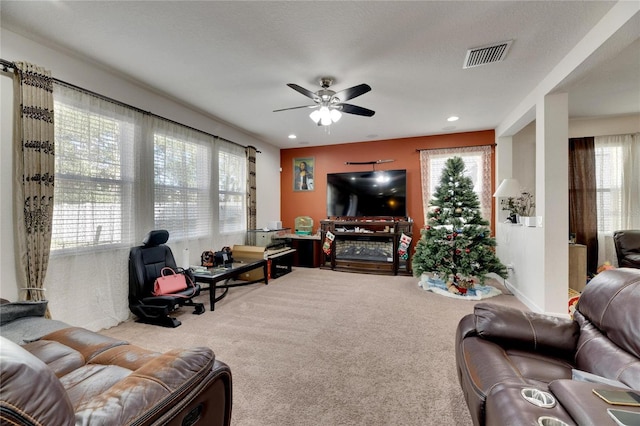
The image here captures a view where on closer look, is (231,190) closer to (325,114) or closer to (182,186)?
(182,186)

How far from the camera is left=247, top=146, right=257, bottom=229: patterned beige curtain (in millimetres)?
5188

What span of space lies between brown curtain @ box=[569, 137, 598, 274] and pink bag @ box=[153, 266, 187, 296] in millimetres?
6138

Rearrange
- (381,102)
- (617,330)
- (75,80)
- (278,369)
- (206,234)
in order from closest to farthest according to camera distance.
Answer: (617,330), (278,369), (75,80), (381,102), (206,234)

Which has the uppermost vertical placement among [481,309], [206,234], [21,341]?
[206,234]

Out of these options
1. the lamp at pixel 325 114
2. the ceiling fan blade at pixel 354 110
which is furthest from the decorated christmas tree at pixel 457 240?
the lamp at pixel 325 114

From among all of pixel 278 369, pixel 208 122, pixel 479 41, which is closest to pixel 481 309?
pixel 278 369

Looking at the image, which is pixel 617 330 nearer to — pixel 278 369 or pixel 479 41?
pixel 278 369

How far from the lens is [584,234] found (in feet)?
15.1

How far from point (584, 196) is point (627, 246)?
95 centimetres

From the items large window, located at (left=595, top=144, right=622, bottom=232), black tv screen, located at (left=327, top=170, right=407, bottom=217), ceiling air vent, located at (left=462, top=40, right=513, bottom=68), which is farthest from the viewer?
black tv screen, located at (left=327, top=170, right=407, bottom=217)

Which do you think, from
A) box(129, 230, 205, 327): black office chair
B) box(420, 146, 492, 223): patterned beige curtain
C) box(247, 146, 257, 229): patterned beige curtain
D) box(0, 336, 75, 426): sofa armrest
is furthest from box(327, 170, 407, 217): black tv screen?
box(0, 336, 75, 426): sofa armrest

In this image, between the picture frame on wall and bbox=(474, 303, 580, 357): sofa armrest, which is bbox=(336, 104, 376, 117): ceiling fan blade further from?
the picture frame on wall

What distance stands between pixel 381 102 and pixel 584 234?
4202mm

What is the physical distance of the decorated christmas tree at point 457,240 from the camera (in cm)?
405
